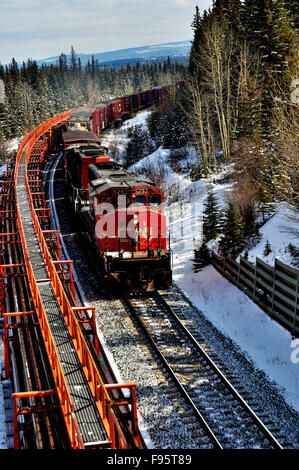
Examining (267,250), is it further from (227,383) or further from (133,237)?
(227,383)

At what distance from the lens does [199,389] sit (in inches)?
479

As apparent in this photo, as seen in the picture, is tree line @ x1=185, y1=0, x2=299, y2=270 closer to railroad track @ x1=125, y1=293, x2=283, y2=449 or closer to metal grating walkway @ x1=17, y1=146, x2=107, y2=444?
railroad track @ x1=125, y1=293, x2=283, y2=449

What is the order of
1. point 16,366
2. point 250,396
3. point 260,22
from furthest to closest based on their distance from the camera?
1. point 260,22
2. point 16,366
3. point 250,396

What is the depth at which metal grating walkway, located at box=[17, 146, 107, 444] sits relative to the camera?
29.0ft

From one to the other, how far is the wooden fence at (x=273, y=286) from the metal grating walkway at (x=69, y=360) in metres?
6.51

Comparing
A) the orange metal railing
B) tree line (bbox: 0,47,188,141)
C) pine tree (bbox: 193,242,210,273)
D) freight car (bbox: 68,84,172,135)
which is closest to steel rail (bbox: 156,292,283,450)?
the orange metal railing

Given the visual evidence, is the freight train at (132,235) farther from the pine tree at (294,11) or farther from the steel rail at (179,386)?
the pine tree at (294,11)

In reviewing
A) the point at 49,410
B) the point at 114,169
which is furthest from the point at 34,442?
the point at 114,169

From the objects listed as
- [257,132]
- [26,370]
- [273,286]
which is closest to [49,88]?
[257,132]

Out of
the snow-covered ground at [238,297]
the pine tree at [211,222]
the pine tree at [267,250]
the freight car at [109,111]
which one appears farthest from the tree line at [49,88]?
the pine tree at [267,250]

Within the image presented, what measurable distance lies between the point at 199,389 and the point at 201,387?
0.31ft

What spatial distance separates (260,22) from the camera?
3688cm

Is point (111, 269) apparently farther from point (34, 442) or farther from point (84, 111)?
point (84, 111)

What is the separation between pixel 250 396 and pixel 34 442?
5119 mm
